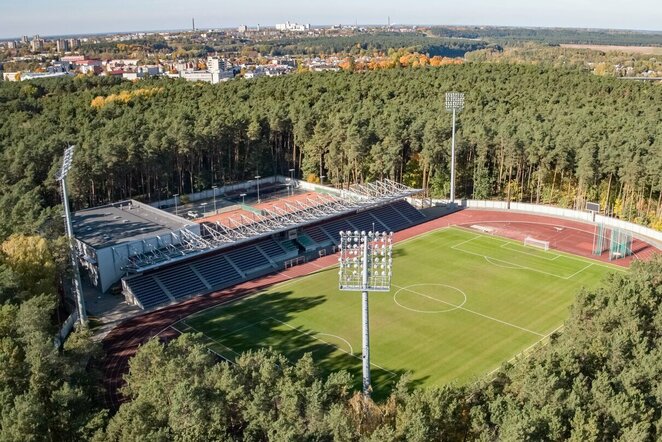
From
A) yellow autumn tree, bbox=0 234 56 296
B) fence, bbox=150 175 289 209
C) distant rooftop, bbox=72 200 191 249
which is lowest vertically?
fence, bbox=150 175 289 209

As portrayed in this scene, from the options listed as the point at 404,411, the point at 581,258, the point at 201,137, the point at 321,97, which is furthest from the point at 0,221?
the point at 321,97

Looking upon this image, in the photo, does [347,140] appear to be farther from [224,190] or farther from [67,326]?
[67,326]

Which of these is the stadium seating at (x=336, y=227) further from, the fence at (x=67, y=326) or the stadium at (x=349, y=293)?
the fence at (x=67, y=326)

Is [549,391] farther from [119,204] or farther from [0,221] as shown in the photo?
[119,204]

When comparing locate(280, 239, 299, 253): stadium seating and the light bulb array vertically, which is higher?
the light bulb array

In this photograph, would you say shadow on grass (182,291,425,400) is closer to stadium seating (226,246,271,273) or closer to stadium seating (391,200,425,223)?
stadium seating (226,246,271,273)

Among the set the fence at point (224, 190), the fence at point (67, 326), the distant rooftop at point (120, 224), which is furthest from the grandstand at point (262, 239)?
the fence at point (224, 190)

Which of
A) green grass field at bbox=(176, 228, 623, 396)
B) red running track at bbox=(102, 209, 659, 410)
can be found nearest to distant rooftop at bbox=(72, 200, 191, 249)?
red running track at bbox=(102, 209, 659, 410)

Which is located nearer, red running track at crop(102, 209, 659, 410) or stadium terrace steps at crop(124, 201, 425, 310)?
red running track at crop(102, 209, 659, 410)
